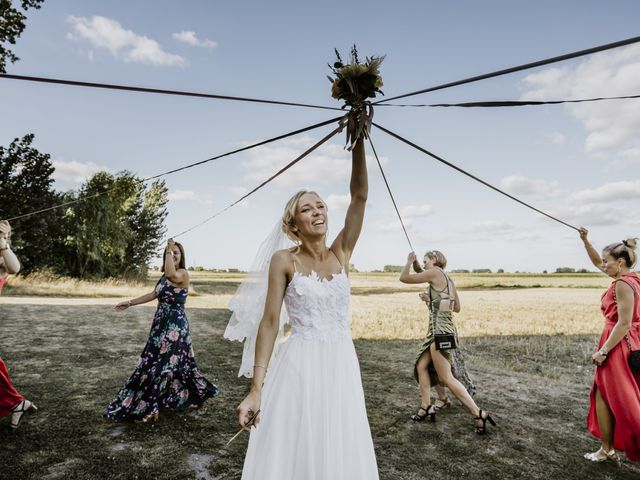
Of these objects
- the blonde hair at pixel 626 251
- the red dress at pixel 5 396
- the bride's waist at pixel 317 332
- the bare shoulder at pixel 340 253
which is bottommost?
the red dress at pixel 5 396

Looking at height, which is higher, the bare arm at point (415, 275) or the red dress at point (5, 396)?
the bare arm at point (415, 275)

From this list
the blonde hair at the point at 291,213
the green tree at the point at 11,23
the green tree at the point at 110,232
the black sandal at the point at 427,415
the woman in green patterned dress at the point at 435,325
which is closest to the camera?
the blonde hair at the point at 291,213

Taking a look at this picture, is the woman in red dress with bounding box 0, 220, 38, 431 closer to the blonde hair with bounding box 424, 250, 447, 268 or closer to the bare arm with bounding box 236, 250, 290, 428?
the bare arm with bounding box 236, 250, 290, 428

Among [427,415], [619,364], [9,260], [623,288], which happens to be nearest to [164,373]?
[9,260]

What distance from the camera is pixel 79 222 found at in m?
34.5

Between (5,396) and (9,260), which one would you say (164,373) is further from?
(9,260)

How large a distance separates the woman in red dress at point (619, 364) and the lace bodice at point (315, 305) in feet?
A: 10.9

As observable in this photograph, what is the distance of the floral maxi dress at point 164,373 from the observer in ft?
17.6

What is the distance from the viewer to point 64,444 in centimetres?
464

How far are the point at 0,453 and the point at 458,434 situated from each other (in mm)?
5157

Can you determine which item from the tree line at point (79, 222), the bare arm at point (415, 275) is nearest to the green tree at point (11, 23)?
the tree line at point (79, 222)

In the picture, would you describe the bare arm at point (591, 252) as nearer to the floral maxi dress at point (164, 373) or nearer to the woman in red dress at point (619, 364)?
the woman in red dress at point (619, 364)

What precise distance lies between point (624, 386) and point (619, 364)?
219mm

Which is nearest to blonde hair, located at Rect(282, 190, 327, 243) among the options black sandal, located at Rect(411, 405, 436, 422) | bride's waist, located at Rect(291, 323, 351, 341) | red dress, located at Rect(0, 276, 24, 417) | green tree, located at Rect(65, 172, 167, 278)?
bride's waist, located at Rect(291, 323, 351, 341)
